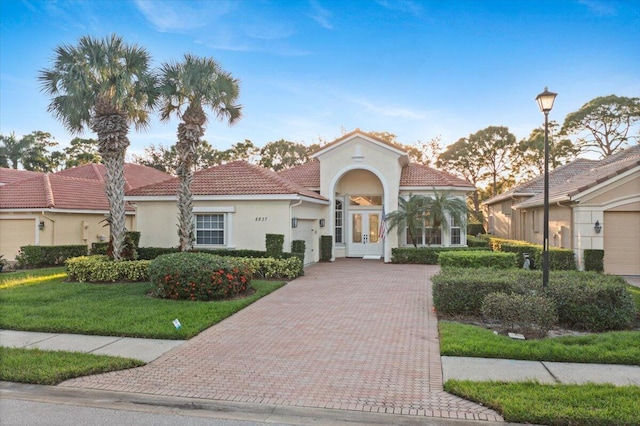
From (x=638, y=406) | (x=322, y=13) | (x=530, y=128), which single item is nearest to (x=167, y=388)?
(x=638, y=406)

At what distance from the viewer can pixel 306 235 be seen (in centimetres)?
2027

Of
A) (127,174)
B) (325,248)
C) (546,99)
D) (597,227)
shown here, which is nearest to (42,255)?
(325,248)

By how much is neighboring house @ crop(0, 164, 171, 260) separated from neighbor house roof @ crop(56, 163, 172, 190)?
5.33m

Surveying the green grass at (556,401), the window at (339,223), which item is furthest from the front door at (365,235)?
the green grass at (556,401)

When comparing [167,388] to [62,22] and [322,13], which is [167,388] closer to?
[62,22]

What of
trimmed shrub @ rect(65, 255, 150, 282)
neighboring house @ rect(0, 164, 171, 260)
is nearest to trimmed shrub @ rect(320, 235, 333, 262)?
trimmed shrub @ rect(65, 255, 150, 282)

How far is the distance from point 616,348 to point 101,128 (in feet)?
52.7

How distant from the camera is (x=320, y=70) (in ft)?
55.4

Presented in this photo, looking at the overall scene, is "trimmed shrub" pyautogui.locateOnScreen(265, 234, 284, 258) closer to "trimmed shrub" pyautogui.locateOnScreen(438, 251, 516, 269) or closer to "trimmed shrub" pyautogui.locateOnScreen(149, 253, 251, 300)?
"trimmed shrub" pyautogui.locateOnScreen(149, 253, 251, 300)

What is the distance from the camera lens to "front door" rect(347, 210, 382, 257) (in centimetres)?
2400

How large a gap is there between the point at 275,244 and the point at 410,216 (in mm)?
8053

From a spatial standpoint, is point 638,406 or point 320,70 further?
point 320,70

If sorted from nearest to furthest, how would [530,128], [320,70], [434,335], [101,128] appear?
[434,335] → [101,128] → [320,70] → [530,128]

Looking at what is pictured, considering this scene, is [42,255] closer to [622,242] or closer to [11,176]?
[11,176]
